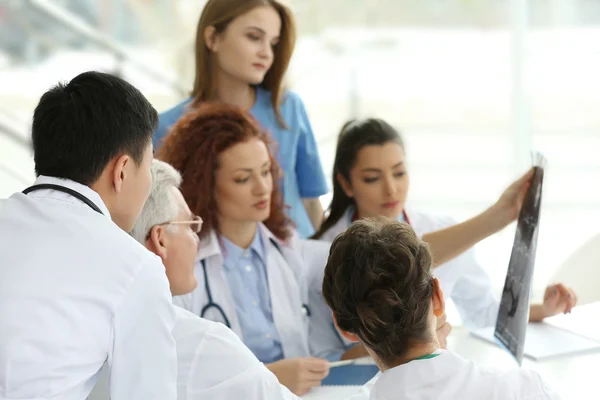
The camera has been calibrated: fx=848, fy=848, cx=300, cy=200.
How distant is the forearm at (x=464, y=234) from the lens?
1859mm

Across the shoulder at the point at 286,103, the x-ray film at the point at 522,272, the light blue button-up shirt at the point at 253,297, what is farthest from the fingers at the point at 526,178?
the shoulder at the point at 286,103

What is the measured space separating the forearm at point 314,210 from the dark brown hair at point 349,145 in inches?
10.7

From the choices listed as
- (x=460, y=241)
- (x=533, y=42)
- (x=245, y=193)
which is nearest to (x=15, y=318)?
(x=245, y=193)

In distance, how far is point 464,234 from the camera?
1.90 meters

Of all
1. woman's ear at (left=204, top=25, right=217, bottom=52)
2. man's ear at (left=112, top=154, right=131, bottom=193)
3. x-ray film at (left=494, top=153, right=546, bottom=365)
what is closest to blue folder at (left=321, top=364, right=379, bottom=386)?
x-ray film at (left=494, top=153, right=546, bottom=365)

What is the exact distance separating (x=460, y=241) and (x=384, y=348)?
0.76 meters

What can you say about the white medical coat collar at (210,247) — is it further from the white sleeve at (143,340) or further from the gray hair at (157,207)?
the white sleeve at (143,340)

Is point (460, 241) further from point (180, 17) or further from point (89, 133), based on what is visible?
point (180, 17)

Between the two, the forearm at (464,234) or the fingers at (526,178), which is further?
the forearm at (464,234)

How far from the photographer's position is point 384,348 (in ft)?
3.94

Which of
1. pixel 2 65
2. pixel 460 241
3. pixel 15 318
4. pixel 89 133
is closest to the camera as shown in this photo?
pixel 15 318

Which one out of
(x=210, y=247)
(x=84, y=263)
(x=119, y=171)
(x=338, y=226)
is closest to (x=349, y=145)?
(x=338, y=226)

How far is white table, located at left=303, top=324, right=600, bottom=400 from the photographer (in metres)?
1.58

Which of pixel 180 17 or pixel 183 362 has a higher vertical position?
pixel 180 17
